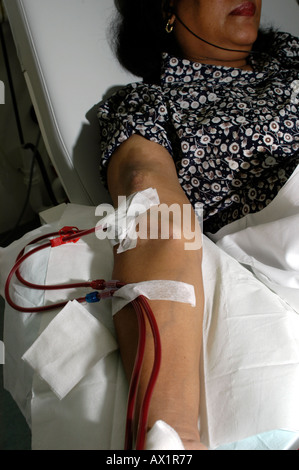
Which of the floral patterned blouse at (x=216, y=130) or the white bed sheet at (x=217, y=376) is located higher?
the floral patterned blouse at (x=216, y=130)

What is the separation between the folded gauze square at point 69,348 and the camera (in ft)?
1.76

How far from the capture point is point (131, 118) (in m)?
0.88

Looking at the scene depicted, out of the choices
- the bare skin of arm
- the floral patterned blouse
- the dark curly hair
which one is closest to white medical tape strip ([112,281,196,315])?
the bare skin of arm

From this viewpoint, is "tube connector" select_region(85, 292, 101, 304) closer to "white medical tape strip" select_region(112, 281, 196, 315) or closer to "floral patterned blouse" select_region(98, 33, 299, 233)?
"white medical tape strip" select_region(112, 281, 196, 315)

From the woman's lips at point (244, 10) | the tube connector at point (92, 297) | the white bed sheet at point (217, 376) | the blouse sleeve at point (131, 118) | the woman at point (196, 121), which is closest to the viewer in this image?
the white bed sheet at point (217, 376)

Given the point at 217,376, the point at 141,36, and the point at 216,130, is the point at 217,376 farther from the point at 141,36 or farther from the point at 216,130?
the point at 141,36

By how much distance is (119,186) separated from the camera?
2.74 ft

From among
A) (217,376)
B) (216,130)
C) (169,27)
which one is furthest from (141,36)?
(217,376)

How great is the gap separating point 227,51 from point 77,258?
0.75 meters

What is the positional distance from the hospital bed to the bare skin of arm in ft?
0.10

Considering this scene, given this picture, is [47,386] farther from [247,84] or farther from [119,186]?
[247,84]

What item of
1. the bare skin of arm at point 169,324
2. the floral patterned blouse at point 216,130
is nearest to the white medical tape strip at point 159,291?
the bare skin of arm at point 169,324

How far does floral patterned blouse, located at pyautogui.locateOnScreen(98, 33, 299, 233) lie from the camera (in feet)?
2.84

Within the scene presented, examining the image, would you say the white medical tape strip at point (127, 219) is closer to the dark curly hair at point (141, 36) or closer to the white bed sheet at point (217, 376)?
the white bed sheet at point (217, 376)
